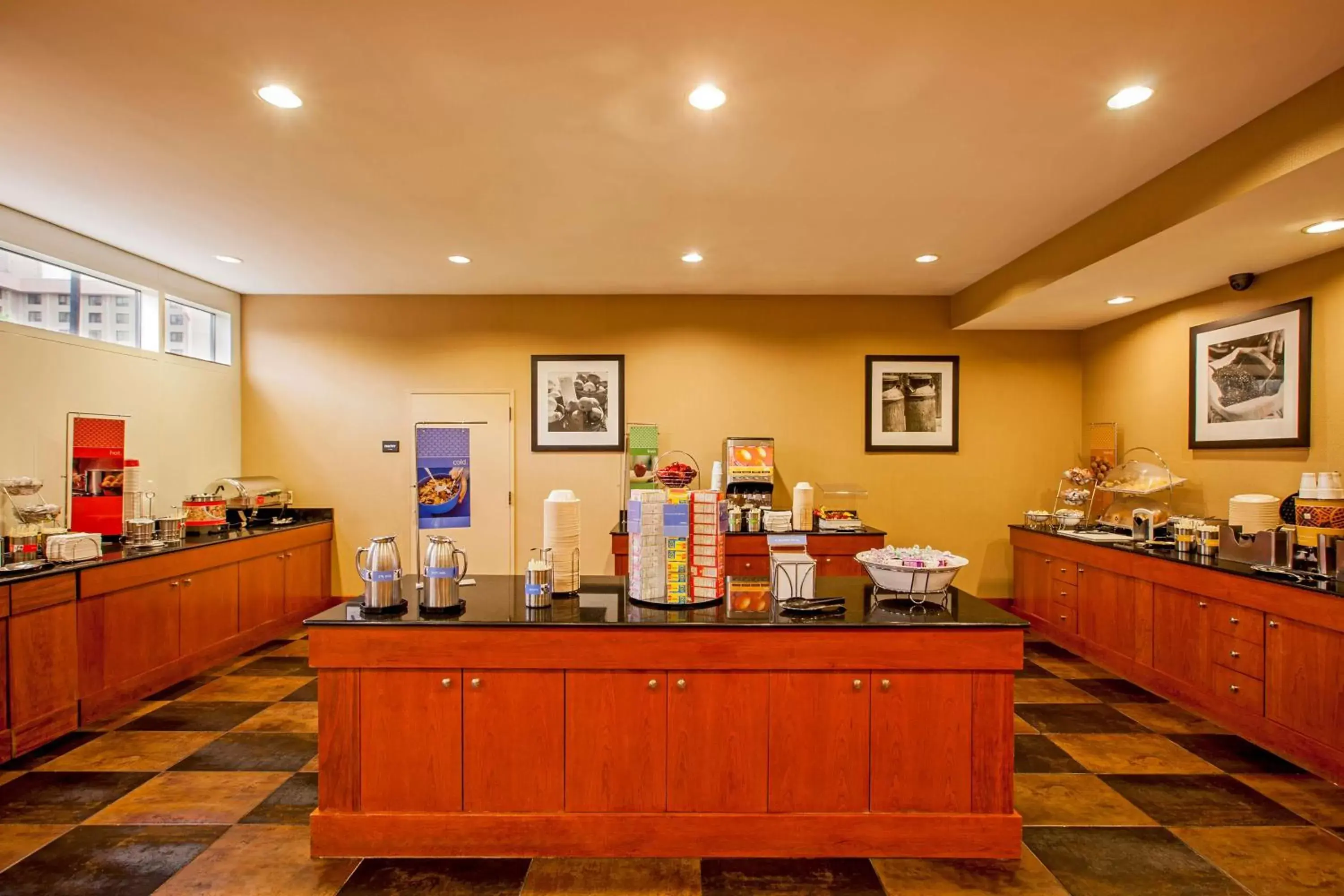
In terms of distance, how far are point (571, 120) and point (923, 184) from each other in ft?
6.47

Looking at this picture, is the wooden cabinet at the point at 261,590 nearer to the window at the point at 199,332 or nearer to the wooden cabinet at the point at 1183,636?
the window at the point at 199,332

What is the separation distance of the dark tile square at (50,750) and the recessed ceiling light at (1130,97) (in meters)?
5.80

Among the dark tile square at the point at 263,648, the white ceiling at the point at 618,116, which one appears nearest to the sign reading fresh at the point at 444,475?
the dark tile square at the point at 263,648

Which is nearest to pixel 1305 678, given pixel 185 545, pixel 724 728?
pixel 724 728

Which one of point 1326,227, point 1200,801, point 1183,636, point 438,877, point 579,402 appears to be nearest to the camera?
point 438,877

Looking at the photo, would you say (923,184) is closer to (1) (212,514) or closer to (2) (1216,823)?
(2) (1216,823)

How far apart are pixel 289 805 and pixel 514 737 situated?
1303 millimetres

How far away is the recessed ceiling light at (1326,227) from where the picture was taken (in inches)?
130

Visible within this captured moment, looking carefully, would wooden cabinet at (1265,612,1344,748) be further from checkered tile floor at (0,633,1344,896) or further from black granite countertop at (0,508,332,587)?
black granite countertop at (0,508,332,587)

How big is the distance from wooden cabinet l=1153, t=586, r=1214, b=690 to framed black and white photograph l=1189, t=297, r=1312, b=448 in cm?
118

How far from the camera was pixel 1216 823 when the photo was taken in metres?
2.79

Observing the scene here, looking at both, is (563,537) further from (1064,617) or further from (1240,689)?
(1064,617)

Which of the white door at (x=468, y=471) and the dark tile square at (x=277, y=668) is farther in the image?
the white door at (x=468, y=471)

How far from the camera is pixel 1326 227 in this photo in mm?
3385
